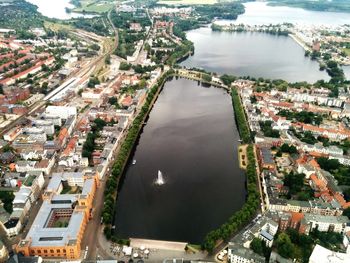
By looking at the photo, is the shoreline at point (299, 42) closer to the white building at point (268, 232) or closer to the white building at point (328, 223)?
the white building at point (328, 223)

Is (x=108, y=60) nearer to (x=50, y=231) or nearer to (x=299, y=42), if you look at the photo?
(x=50, y=231)

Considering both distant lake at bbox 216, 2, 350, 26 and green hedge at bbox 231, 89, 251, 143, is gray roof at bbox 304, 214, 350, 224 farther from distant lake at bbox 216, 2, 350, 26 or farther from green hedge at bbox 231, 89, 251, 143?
distant lake at bbox 216, 2, 350, 26

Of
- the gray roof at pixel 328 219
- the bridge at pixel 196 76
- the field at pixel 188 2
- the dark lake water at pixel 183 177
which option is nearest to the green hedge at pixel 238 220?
the dark lake water at pixel 183 177

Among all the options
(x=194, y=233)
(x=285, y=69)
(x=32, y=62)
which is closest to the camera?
(x=194, y=233)

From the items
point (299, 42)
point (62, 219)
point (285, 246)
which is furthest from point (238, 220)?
point (299, 42)

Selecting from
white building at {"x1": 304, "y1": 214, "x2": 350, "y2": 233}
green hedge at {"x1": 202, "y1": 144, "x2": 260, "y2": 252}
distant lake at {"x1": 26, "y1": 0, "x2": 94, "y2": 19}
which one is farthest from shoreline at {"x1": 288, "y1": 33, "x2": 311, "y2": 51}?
distant lake at {"x1": 26, "y1": 0, "x2": 94, "y2": 19}

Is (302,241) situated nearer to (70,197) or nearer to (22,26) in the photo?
(70,197)

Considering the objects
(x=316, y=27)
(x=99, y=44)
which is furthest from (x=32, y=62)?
(x=316, y=27)
